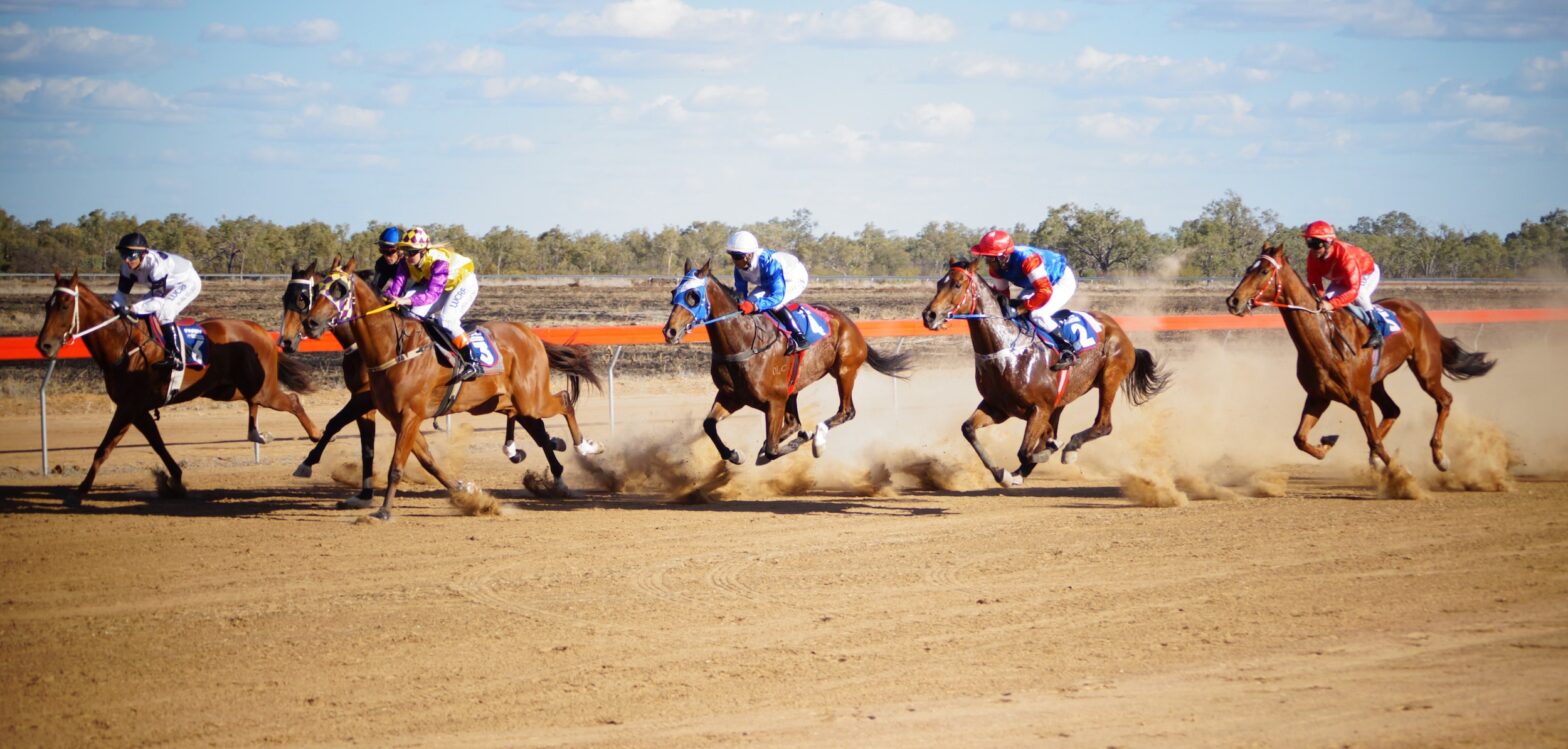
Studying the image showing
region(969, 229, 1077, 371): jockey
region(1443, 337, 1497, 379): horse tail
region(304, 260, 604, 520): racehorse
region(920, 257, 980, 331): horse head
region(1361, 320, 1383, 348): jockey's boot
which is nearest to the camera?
region(304, 260, 604, 520): racehorse

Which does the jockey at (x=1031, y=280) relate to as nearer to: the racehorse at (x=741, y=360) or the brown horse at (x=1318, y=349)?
the brown horse at (x=1318, y=349)

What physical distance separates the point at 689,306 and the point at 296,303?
10.8ft

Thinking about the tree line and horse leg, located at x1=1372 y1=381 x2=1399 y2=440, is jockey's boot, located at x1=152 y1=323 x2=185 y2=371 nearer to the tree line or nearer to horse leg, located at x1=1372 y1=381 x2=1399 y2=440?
horse leg, located at x1=1372 y1=381 x2=1399 y2=440

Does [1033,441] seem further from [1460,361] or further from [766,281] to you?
[1460,361]

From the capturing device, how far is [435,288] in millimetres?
11500

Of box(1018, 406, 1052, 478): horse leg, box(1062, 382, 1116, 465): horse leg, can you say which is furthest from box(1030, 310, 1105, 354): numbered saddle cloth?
box(1018, 406, 1052, 478): horse leg

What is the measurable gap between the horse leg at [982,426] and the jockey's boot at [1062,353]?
2.24 feet

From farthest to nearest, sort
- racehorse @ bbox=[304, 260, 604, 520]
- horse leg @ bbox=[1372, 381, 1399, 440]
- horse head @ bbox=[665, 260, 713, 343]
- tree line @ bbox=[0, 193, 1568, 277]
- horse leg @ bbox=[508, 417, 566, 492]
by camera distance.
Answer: tree line @ bbox=[0, 193, 1568, 277] < horse leg @ bbox=[1372, 381, 1399, 440] < horse leg @ bbox=[508, 417, 566, 492] < horse head @ bbox=[665, 260, 713, 343] < racehorse @ bbox=[304, 260, 604, 520]

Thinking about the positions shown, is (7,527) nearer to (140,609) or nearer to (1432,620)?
(140,609)

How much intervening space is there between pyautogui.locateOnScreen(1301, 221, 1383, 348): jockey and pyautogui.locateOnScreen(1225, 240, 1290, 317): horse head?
0.48 m

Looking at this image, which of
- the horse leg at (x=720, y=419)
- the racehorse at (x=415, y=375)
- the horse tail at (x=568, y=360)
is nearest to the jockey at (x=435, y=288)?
the racehorse at (x=415, y=375)

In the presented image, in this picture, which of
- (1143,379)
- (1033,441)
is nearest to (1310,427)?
(1143,379)

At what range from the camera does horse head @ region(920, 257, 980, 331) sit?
37.3ft

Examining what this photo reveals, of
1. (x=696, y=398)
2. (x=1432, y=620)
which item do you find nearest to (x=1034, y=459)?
(x=1432, y=620)
